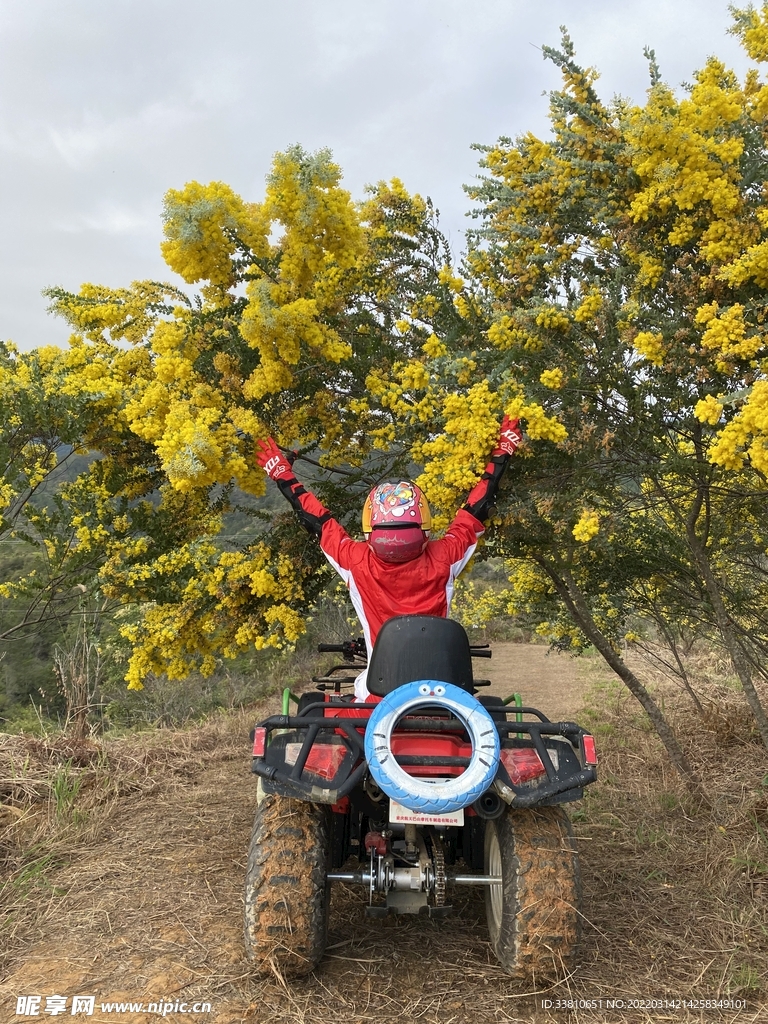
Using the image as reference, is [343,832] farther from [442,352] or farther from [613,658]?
[613,658]

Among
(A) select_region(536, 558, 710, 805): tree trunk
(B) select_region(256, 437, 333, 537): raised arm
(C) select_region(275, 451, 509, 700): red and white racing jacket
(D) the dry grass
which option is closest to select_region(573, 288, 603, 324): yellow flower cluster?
(C) select_region(275, 451, 509, 700): red and white racing jacket

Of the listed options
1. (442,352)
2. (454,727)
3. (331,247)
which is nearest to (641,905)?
(454,727)

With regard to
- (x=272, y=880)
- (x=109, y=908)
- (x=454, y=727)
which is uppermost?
(x=454, y=727)

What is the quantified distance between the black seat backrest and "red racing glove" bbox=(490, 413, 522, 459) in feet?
4.43

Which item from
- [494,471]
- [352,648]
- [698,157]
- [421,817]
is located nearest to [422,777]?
[421,817]

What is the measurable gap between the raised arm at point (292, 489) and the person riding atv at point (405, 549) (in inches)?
2.5

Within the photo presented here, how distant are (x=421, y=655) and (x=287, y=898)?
109 cm

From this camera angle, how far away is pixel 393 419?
4949mm

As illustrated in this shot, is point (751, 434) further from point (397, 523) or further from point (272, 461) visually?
point (272, 461)

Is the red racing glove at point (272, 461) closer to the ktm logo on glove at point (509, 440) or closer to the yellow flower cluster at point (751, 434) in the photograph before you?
the ktm logo on glove at point (509, 440)

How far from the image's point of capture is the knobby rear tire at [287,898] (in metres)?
2.66

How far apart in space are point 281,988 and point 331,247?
4030 millimetres

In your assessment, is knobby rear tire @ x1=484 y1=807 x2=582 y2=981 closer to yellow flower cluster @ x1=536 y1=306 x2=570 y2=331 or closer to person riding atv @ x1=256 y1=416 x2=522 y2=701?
person riding atv @ x1=256 y1=416 x2=522 y2=701

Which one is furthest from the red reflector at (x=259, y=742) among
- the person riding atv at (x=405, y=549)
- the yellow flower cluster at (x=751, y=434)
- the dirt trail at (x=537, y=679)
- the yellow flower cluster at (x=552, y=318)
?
the dirt trail at (x=537, y=679)
